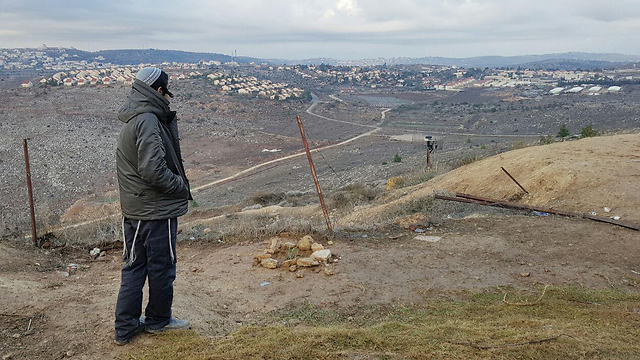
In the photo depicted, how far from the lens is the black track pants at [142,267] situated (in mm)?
3463

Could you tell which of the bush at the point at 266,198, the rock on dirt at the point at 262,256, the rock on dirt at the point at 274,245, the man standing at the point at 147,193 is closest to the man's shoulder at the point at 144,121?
the man standing at the point at 147,193

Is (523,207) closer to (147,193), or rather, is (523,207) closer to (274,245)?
(274,245)

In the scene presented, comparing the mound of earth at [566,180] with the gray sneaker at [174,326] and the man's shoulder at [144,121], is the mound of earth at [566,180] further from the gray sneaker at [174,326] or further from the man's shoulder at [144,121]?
the man's shoulder at [144,121]

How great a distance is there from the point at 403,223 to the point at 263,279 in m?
3.41

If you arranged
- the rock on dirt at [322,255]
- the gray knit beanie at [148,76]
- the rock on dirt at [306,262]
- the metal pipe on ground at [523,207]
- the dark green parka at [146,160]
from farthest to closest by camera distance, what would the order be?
1. the metal pipe on ground at [523,207]
2. the rock on dirt at [322,255]
3. the rock on dirt at [306,262]
4. the gray knit beanie at [148,76]
5. the dark green parka at [146,160]

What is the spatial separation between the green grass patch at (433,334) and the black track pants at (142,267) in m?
0.24

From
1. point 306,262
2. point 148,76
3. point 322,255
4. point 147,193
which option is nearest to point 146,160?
point 147,193

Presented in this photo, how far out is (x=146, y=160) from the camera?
3270 mm

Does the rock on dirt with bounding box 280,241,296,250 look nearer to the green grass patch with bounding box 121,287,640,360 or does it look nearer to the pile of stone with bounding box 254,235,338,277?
the pile of stone with bounding box 254,235,338,277

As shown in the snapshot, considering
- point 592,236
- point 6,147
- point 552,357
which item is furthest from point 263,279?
point 6,147

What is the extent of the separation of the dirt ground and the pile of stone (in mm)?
116

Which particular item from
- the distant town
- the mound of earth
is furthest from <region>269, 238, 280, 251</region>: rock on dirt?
the distant town

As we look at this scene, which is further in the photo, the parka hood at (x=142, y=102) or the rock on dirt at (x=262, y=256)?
the rock on dirt at (x=262, y=256)

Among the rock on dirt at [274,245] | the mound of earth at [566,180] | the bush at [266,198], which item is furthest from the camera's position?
the bush at [266,198]
